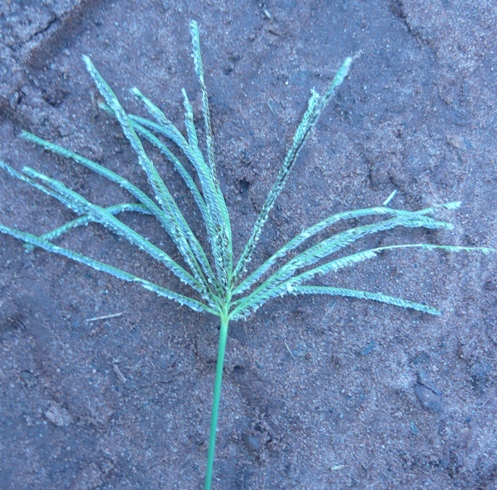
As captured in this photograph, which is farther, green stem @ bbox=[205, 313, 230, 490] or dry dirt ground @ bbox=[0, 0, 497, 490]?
dry dirt ground @ bbox=[0, 0, 497, 490]

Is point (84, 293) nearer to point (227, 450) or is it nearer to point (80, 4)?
point (227, 450)

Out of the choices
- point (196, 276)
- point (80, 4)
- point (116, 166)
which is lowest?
point (196, 276)

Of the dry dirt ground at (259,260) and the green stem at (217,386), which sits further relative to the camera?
the dry dirt ground at (259,260)

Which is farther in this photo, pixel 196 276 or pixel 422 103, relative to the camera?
pixel 422 103

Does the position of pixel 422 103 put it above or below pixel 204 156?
above

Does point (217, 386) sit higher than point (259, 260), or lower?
lower

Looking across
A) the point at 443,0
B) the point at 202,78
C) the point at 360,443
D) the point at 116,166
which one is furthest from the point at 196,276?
the point at 443,0

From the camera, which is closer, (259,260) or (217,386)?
(217,386)
